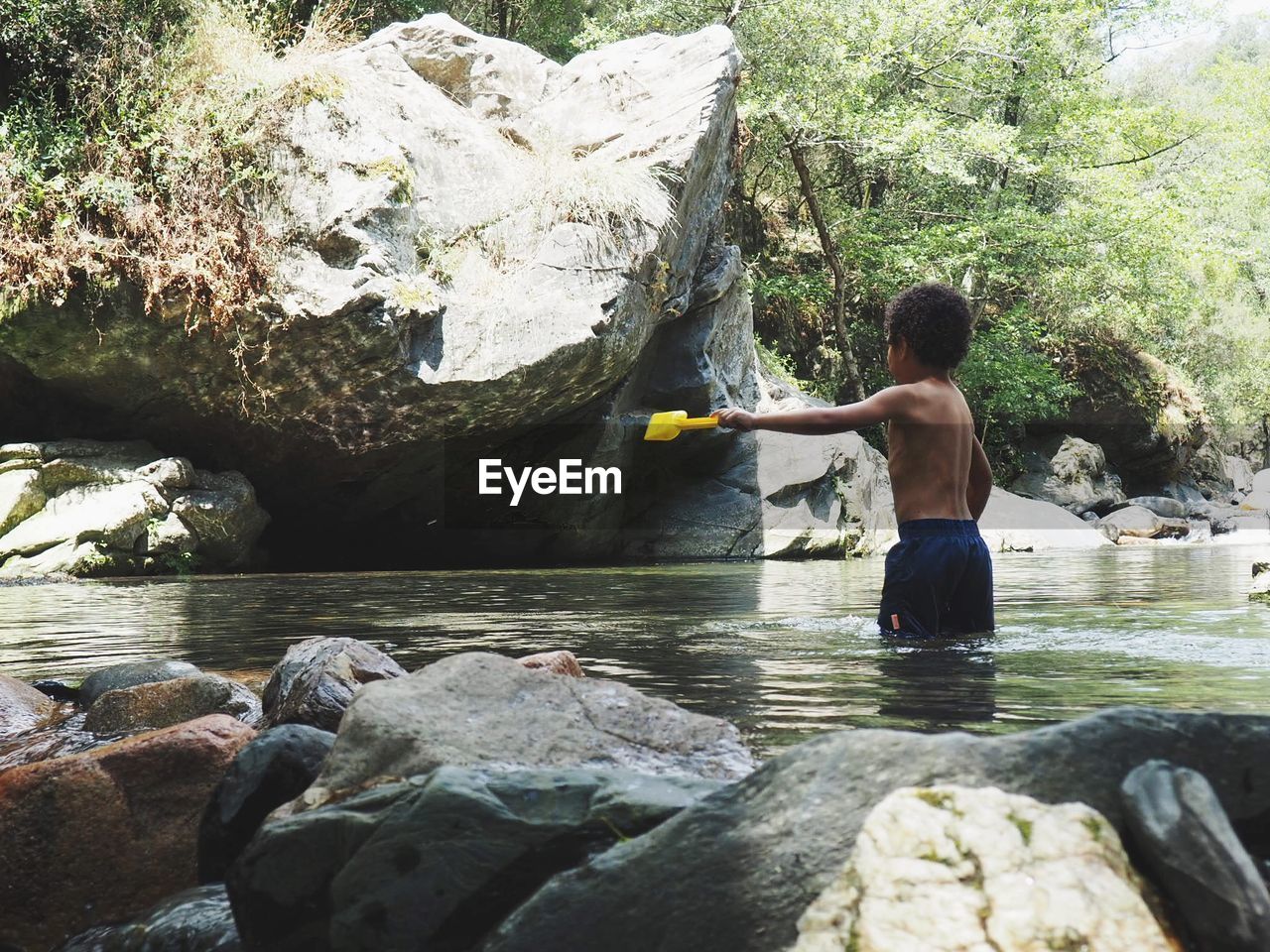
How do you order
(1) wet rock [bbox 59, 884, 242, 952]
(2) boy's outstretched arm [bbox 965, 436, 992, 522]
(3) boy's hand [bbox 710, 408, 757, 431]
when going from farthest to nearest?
(2) boy's outstretched arm [bbox 965, 436, 992, 522]
(3) boy's hand [bbox 710, 408, 757, 431]
(1) wet rock [bbox 59, 884, 242, 952]

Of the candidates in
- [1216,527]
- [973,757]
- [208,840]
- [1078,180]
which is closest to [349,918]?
[208,840]

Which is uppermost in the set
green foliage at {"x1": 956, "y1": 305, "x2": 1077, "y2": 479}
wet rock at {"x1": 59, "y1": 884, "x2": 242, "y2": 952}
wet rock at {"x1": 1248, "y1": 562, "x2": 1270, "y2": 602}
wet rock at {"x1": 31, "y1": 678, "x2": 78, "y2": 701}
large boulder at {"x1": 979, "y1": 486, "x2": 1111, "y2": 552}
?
green foliage at {"x1": 956, "y1": 305, "x2": 1077, "y2": 479}

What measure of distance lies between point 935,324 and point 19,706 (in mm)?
4042

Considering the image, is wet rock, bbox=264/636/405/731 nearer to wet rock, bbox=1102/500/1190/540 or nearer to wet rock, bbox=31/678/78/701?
wet rock, bbox=31/678/78/701

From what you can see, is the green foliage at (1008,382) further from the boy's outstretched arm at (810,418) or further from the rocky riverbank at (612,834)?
the rocky riverbank at (612,834)

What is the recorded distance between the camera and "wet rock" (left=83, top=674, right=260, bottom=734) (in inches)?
145

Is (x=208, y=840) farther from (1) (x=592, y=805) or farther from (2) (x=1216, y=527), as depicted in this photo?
(2) (x=1216, y=527)

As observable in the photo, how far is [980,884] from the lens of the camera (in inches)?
65.3

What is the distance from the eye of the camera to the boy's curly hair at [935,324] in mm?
4906

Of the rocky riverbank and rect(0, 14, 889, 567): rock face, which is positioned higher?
rect(0, 14, 889, 567): rock face

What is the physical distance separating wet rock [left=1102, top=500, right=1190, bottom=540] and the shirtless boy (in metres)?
16.6

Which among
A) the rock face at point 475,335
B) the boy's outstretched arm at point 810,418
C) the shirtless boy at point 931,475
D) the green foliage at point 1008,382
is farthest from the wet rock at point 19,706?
the green foliage at point 1008,382

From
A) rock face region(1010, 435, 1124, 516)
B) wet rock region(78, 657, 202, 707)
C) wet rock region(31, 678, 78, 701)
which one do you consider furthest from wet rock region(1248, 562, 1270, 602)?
rock face region(1010, 435, 1124, 516)

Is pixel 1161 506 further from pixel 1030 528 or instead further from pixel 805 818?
pixel 805 818
